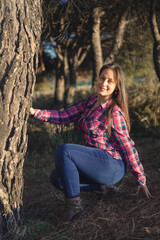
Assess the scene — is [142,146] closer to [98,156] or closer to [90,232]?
[98,156]

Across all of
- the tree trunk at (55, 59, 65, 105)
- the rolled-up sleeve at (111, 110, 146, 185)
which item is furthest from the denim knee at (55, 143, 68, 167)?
the tree trunk at (55, 59, 65, 105)

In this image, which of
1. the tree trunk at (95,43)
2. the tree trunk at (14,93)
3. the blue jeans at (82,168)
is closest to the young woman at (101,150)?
the blue jeans at (82,168)

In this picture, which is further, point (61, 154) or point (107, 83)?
point (107, 83)

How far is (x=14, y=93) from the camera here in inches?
75.7

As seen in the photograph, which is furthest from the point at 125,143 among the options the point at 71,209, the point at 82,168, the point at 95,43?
the point at 95,43

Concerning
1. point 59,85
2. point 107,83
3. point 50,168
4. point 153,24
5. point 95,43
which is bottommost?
point 50,168

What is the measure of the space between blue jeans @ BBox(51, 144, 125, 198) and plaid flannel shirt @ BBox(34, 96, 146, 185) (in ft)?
0.28

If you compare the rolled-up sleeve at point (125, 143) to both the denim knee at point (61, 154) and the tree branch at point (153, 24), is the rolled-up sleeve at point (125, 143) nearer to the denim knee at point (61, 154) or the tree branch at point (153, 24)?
the denim knee at point (61, 154)

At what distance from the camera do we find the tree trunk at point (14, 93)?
6.14 feet

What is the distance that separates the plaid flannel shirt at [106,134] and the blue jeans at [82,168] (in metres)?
0.08

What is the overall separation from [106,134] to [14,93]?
835 millimetres

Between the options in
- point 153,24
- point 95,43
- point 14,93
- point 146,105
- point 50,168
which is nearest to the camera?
point 14,93

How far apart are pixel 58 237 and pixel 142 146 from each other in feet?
9.47

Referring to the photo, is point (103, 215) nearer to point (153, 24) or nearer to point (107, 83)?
point (107, 83)
